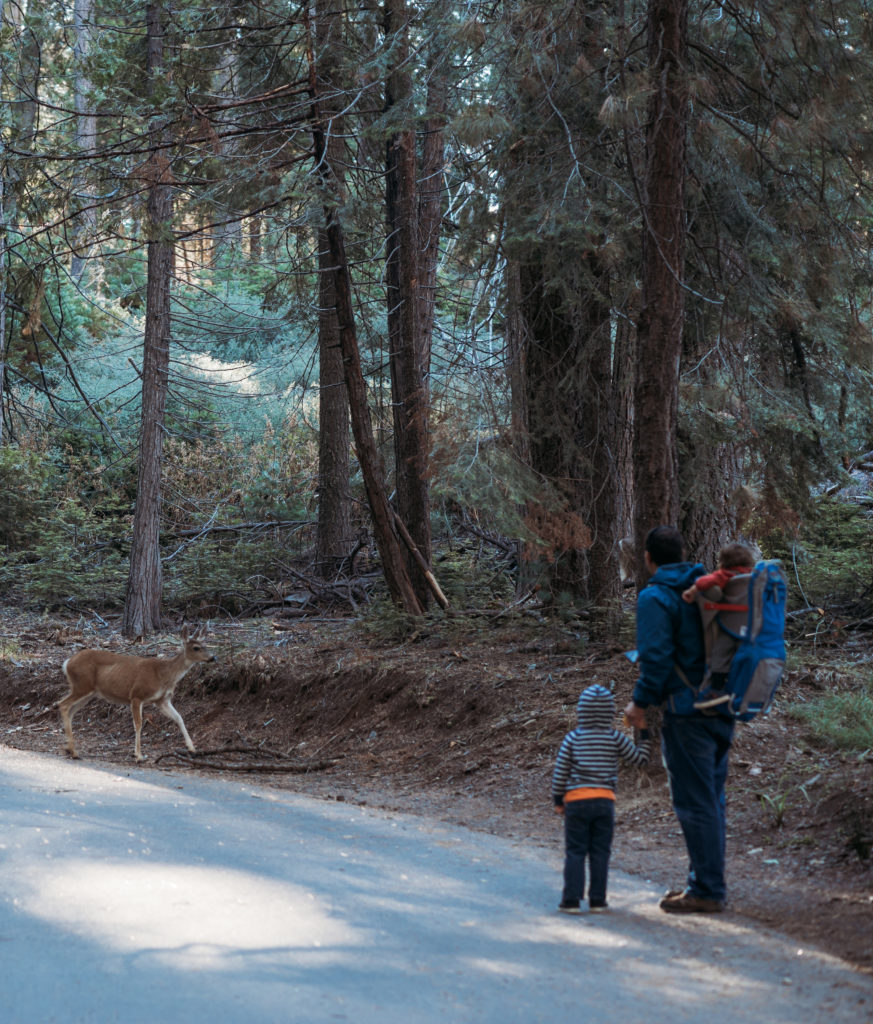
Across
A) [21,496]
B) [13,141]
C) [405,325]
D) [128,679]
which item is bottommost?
[128,679]

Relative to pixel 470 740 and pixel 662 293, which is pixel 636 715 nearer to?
pixel 662 293

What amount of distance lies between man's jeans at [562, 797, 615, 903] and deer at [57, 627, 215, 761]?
7060mm

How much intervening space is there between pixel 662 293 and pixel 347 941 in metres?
6.20

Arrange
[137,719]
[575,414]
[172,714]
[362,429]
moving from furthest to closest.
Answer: [362,429] → [575,414] → [172,714] → [137,719]

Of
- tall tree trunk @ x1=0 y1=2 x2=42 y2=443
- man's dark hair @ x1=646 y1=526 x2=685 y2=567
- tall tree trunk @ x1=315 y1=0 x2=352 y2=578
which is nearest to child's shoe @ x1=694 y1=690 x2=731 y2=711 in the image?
man's dark hair @ x1=646 y1=526 x2=685 y2=567

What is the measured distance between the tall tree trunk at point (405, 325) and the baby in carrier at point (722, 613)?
10.5 m

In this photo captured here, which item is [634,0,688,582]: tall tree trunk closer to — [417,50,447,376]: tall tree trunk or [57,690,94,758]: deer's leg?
[57,690,94,758]: deer's leg

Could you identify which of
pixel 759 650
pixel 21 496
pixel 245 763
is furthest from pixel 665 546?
pixel 21 496

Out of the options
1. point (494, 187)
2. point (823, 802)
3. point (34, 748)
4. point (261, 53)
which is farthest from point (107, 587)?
point (823, 802)

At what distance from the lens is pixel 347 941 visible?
5.66 metres

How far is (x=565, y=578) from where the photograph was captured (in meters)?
14.7

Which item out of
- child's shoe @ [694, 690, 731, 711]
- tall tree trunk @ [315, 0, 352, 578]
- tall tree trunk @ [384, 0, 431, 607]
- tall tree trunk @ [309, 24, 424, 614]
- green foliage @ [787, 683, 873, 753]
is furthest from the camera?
tall tree trunk @ [315, 0, 352, 578]

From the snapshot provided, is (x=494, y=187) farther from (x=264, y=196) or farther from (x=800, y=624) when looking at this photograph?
(x=800, y=624)

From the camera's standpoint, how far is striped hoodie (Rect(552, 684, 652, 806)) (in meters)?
6.27
